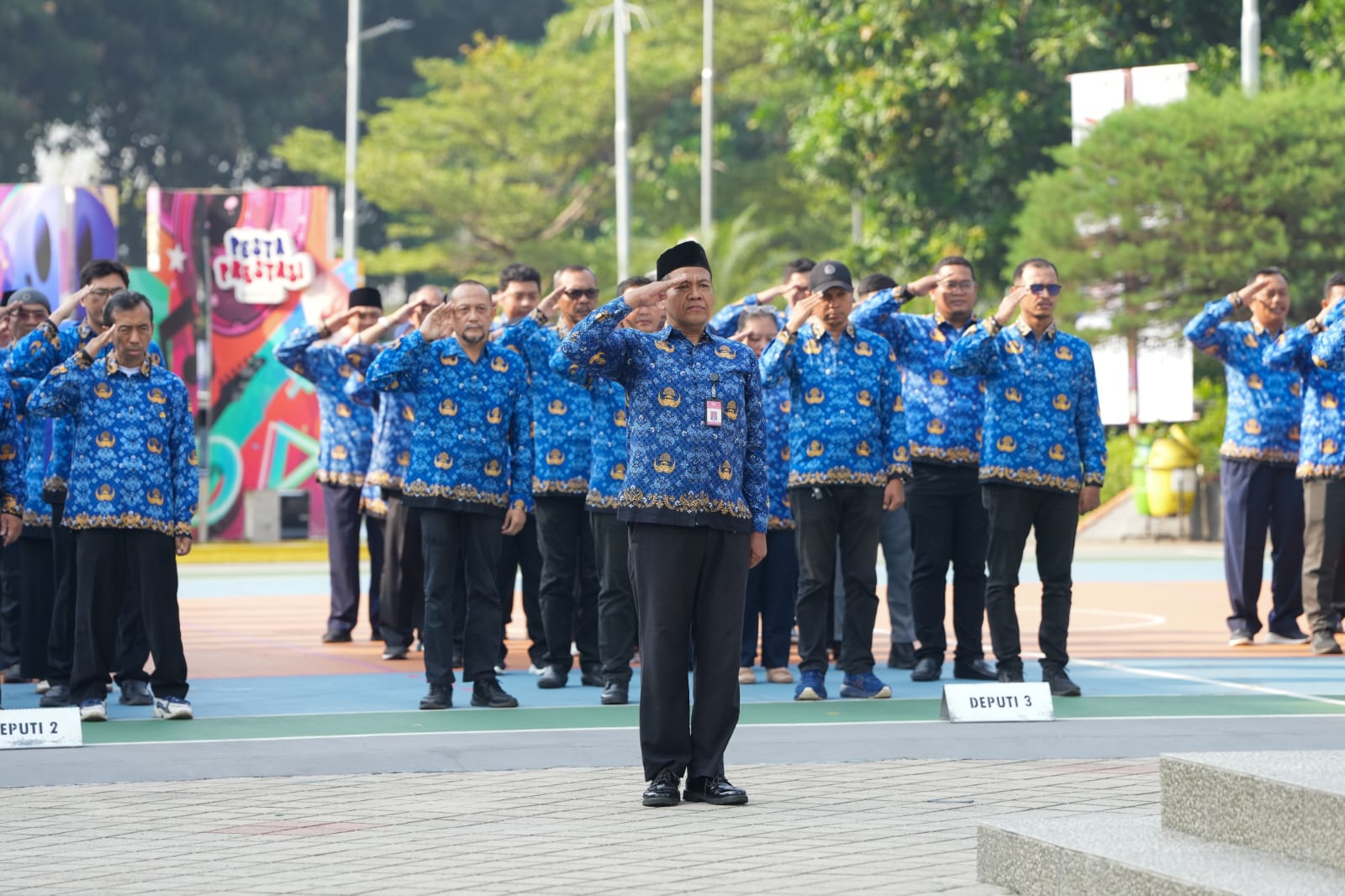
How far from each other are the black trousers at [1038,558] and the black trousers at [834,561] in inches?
22.9

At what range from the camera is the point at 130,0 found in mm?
49656

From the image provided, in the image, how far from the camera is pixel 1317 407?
12.4 metres

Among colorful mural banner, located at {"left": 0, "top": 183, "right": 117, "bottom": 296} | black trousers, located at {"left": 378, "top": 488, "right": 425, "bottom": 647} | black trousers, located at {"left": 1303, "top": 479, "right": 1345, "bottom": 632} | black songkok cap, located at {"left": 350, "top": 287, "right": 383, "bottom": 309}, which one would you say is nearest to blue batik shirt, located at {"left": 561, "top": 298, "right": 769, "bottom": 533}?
black trousers, located at {"left": 378, "top": 488, "right": 425, "bottom": 647}

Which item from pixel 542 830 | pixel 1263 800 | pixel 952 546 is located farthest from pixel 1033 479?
pixel 1263 800

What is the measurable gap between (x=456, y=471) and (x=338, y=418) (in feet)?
11.9

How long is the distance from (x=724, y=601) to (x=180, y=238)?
18606mm

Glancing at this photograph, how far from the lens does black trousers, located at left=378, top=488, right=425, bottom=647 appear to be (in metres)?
12.6

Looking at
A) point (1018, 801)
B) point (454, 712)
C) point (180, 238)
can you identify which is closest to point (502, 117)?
point (180, 238)

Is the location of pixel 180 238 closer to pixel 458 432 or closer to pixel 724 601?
pixel 458 432

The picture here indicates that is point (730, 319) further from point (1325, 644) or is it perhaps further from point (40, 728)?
point (40, 728)

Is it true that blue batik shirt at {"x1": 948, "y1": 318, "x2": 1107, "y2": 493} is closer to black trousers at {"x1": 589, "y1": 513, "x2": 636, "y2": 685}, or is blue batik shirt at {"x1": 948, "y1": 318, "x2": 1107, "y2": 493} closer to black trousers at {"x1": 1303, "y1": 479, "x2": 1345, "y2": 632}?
black trousers at {"x1": 589, "y1": 513, "x2": 636, "y2": 685}

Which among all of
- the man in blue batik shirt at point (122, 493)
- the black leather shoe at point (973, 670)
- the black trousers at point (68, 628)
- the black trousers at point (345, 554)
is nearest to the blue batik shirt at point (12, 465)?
the black trousers at point (68, 628)

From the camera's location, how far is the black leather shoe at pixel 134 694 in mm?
10570

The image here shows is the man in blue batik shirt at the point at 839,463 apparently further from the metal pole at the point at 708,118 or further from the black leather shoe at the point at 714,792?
the metal pole at the point at 708,118
